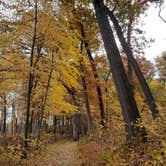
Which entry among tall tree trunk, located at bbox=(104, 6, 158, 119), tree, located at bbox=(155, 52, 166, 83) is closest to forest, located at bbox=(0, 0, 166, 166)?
tall tree trunk, located at bbox=(104, 6, 158, 119)

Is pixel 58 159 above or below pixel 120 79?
below

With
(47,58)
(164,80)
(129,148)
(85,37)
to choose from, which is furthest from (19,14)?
(164,80)

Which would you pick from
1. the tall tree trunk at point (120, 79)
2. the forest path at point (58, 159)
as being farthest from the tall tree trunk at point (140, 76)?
the forest path at point (58, 159)

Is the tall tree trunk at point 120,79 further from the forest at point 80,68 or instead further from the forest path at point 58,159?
the forest path at point 58,159

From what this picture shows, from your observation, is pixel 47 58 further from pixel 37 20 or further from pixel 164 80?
pixel 164 80

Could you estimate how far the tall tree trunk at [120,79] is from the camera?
8063 mm

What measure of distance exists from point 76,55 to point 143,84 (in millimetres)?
3943

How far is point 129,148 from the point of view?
24.0 ft

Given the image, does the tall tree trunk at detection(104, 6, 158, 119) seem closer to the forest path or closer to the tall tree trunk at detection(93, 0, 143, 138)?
the tall tree trunk at detection(93, 0, 143, 138)

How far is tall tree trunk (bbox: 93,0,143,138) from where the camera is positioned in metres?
8.06

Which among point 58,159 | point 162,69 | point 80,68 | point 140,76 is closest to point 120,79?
point 140,76

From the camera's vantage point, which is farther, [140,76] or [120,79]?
[140,76]

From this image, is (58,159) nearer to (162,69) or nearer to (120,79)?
(120,79)

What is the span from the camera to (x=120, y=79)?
8.62 m
